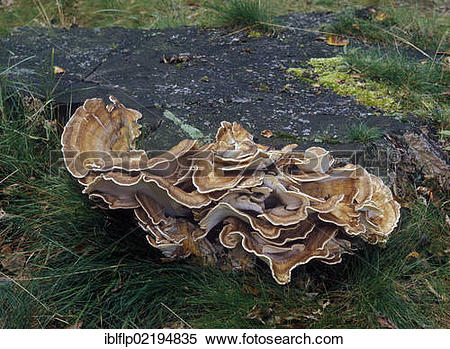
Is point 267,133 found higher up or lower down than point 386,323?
higher up

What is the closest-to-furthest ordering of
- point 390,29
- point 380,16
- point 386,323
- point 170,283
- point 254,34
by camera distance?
point 386,323 < point 170,283 < point 254,34 < point 390,29 < point 380,16

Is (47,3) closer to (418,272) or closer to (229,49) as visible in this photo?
(229,49)

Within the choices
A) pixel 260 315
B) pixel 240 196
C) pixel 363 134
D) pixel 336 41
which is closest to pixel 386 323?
pixel 260 315

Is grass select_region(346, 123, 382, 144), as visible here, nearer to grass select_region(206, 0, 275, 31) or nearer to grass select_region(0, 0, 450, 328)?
grass select_region(0, 0, 450, 328)

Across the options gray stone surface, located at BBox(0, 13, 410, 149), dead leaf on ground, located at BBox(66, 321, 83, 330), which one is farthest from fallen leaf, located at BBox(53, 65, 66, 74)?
dead leaf on ground, located at BBox(66, 321, 83, 330)

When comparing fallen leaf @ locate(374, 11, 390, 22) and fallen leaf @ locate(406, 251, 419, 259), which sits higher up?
fallen leaf @ locate(374, 11, 390, 22)

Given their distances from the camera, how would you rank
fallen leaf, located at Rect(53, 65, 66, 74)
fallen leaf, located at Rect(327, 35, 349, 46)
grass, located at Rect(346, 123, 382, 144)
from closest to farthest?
grass, located at Rect(346, 123, 382, 144), fallen leaf, located at Rect(53, 65, 66, 74), fallen leaf, located at Rect(327, 35, 349, 46)

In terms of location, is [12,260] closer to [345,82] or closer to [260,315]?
[260,315]
